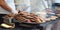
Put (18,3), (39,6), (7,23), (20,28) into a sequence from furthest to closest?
(39,6) < (18,3) < (7,23) < (20,28)

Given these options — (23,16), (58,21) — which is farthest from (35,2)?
(23,16)

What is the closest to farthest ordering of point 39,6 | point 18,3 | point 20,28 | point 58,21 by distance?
point 20,28 → point 58,21 → point 18,3 → point 39,6

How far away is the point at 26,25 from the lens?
1.11 meters

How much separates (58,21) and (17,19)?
47cm

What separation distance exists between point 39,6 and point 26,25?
925 millimetres

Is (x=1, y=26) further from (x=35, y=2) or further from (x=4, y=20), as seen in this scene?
(x=35, y=2)

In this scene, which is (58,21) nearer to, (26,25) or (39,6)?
(26,25)

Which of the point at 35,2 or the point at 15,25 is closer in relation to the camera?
the point at 15,25

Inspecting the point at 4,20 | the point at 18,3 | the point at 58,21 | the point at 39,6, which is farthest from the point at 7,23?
the point at 39,6

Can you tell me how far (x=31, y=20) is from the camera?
1.16 metres

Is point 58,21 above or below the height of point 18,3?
below

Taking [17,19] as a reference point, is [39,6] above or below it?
above

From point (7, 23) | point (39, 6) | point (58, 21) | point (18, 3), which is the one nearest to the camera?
point (7, 23)

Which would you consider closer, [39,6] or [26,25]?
[26,25]
